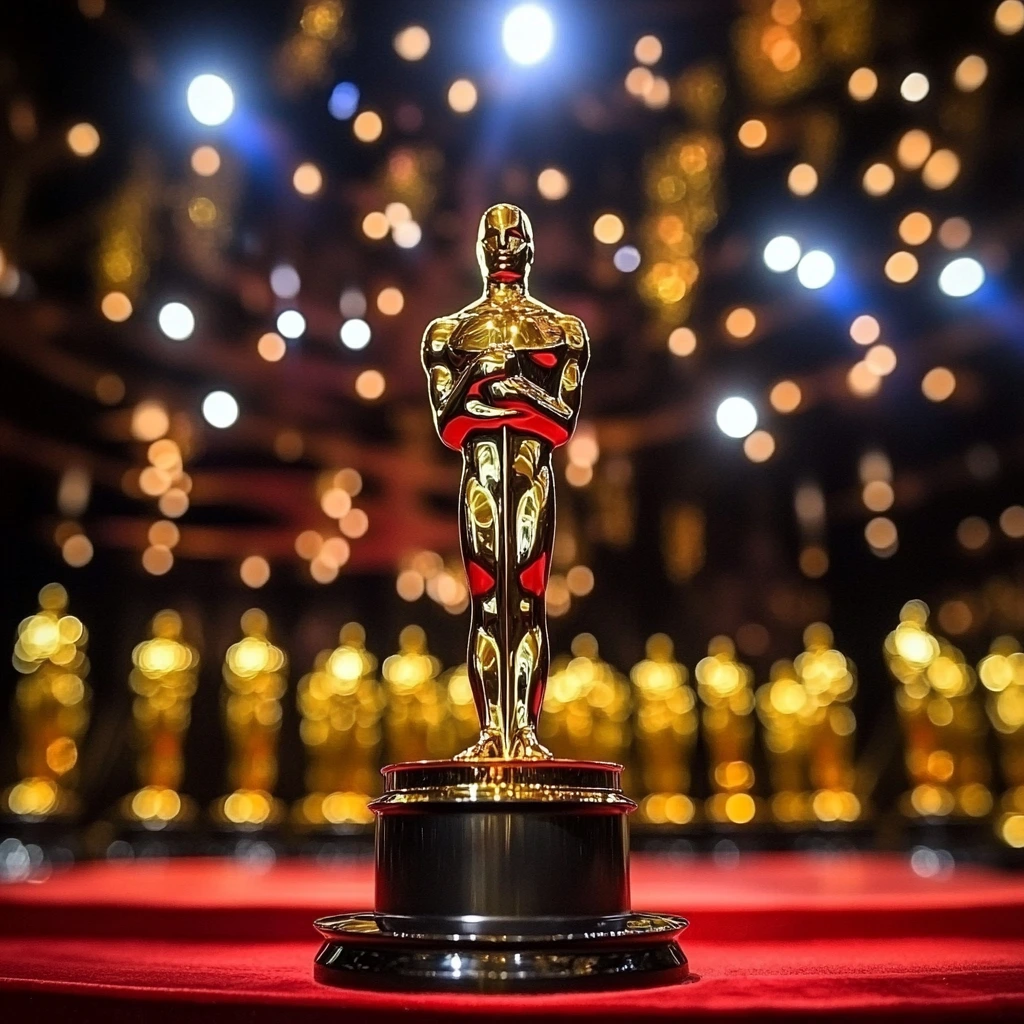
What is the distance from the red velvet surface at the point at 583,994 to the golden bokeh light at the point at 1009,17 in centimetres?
489

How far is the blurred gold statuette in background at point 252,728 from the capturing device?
29.9 ft

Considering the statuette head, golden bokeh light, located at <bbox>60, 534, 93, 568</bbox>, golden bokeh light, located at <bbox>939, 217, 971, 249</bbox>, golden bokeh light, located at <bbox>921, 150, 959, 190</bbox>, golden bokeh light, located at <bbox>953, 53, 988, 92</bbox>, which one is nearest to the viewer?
the statuette head

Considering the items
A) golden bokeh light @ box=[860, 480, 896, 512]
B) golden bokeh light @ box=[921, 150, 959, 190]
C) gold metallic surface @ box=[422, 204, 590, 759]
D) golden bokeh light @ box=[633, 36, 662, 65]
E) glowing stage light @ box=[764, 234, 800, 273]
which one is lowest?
gold metallic surface @ box=[422, 204, 590, 759]

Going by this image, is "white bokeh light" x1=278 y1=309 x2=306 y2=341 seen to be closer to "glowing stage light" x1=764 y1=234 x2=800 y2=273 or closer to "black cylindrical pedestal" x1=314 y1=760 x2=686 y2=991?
"glowing stage light" x1=764 y1=234 x2=800 y2=273

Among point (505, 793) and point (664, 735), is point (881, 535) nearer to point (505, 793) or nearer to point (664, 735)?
point (664, 735)

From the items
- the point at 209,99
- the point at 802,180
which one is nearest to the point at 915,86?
the point at 802,180

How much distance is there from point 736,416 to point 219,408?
399 centimetres

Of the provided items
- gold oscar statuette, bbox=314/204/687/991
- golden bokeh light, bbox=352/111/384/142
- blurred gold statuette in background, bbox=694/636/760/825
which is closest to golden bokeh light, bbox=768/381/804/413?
blurred gold statuette in background, bbox=694/636/760/825

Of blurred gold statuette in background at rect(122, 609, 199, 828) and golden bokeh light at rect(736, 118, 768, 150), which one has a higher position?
golden bokeh light at rect(736, 118, 768, 150)

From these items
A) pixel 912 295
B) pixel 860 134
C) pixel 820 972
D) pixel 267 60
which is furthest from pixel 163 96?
pixel 820 972

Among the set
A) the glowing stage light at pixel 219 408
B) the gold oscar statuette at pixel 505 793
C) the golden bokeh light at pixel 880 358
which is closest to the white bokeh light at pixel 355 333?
the glowing stage light at pixel 219 408

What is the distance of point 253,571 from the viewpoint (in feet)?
32.3

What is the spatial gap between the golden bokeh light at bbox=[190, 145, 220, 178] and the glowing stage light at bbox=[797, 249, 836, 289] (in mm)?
4023

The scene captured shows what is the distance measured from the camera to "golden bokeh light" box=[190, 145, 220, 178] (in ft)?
24.3
